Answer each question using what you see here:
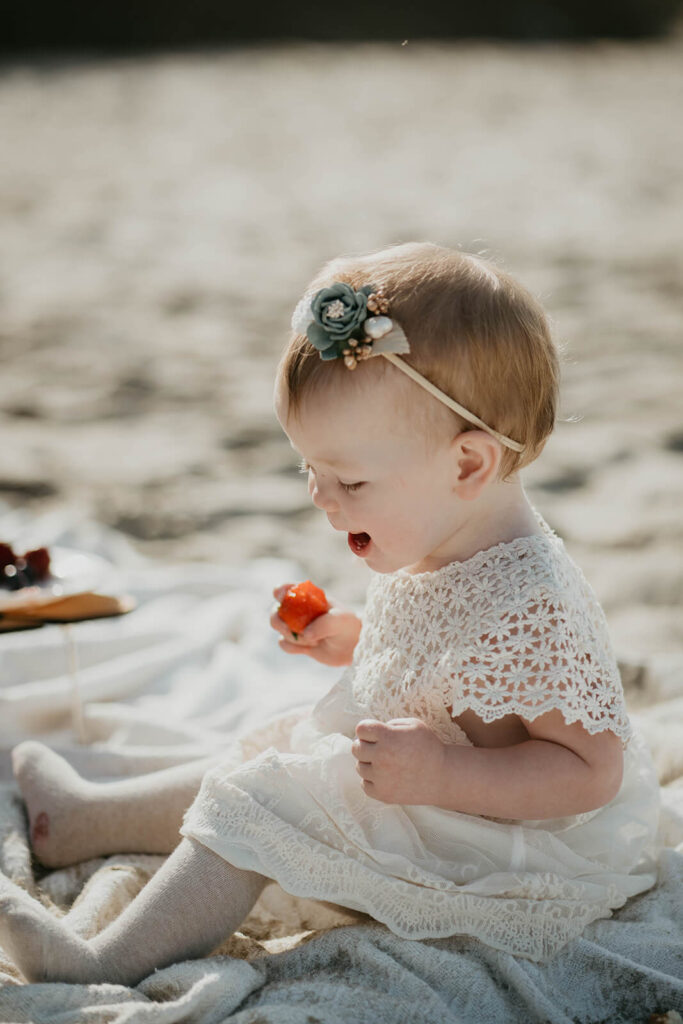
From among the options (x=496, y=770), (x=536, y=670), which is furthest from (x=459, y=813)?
(x=536, y=670)

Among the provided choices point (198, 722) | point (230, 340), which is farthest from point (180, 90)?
point (198, 722)

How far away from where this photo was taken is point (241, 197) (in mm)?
7965

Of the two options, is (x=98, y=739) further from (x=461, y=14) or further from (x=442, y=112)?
(x=461, y=14)

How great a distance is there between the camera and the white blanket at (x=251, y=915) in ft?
4.95

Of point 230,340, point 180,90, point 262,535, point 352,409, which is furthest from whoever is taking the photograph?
point 180,90

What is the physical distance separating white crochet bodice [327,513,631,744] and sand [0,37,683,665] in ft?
2.16

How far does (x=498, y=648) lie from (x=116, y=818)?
800mm

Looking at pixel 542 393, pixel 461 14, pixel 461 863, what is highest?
pixel 461 14

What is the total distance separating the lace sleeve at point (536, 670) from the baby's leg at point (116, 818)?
0.57 meters

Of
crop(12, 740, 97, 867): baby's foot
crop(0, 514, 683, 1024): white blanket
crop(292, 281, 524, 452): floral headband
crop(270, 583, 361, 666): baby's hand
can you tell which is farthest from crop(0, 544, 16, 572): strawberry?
crop(292, 281, 524, 452): floral headband

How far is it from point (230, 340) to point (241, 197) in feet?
10.1

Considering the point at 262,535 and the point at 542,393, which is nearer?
the point at 542,393

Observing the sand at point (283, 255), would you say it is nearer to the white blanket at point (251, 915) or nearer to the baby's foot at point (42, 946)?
the white blanket at point (251, 915)

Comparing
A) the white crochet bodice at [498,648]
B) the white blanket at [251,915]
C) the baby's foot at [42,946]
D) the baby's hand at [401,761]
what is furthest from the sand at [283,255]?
the baby's foot at [42,946]
